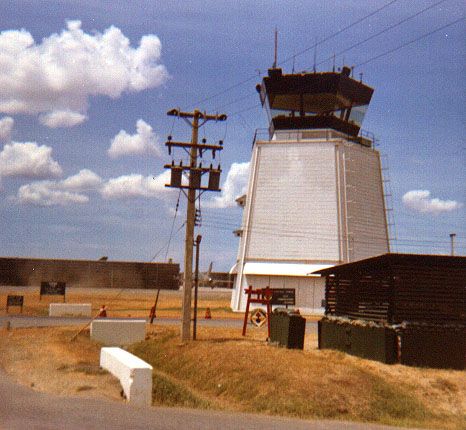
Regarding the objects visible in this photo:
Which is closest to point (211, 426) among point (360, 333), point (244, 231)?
point (360, 333)

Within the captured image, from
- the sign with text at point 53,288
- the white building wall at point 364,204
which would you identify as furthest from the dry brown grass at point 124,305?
the white building wall at point 364,204

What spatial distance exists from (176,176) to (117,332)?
25.3 ft

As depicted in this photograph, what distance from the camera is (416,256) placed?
1886cm

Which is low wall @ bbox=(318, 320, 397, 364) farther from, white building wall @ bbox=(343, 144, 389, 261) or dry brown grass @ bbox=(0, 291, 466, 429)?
white building wall @ bbox=(343, 144, 389, 261)

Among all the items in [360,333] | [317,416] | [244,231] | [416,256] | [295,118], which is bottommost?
[317,416]

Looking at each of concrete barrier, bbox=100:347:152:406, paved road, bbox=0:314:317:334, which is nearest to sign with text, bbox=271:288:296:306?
paved road, bbox=0:314:317:334

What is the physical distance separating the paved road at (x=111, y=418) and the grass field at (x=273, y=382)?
1116 millimetres

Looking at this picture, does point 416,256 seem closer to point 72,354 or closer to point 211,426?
point 211,426

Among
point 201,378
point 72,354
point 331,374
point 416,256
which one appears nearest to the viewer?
point 331,374

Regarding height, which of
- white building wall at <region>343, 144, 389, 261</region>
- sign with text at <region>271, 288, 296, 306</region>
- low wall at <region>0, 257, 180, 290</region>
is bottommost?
sign with text at <region>271, 288, 296, 306</region>

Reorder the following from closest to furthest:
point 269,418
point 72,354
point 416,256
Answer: point 269,418, point 416,256, point 72,354

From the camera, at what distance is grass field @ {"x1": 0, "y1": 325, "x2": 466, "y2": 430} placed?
13.8m

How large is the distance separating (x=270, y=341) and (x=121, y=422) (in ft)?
43.6

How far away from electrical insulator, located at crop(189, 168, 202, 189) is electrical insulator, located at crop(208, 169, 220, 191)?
0.49 metres
